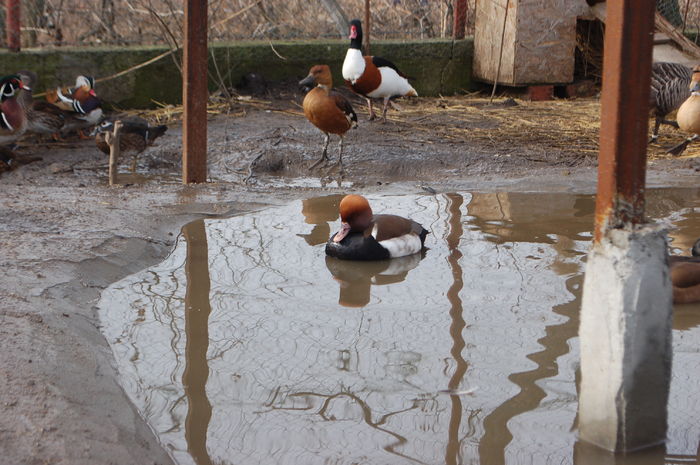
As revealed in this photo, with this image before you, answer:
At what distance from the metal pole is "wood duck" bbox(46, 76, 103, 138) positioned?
8.41 meters

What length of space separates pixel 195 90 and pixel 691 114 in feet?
17.3

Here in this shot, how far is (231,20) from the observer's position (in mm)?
13320

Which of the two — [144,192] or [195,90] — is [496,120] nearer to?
[195,90]

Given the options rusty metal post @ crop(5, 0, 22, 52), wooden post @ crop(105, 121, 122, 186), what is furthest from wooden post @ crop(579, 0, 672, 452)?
rusty metal post @ crop(5, 0, 22, 52)

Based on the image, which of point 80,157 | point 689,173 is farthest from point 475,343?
point 80,157

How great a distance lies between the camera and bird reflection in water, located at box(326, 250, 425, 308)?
5.45 meters

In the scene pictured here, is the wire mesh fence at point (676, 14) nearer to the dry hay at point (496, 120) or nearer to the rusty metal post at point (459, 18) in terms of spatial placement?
the dry hay at point (496, 120)

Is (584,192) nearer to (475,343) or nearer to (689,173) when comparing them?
(689,173)

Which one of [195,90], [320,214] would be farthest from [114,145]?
[320,214]

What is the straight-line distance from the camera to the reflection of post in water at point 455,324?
3.59 meters

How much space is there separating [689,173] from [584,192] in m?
1.43

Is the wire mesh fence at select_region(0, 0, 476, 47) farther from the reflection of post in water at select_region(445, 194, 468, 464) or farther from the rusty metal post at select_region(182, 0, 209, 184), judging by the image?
the reflection of post in water at select_region(445, 194, 468, 464)

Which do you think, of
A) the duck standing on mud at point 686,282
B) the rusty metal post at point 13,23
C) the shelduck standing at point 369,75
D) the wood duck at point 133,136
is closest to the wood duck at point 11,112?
the wood duck at point 133,136

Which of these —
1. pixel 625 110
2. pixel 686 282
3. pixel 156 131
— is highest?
pixel 625 110
